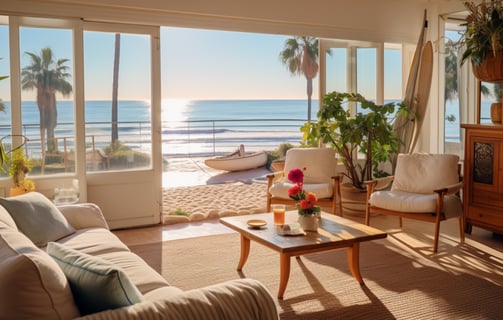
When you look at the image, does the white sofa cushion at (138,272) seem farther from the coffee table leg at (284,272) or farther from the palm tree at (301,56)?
the palm tree at (301,56)

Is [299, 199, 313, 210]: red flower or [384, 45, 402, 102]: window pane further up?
[384, 45, 402, 102]: window pane

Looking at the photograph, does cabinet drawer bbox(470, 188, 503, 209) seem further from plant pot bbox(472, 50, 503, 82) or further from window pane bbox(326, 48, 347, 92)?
window pane bbox(326, 48, 347, 92)

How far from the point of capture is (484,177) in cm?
531

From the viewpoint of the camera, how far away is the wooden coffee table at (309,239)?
11.8ft

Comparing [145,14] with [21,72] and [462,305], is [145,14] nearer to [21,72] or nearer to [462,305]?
[21,72]

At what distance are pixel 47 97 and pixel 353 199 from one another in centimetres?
360

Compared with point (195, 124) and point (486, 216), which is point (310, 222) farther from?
point (195, 124)

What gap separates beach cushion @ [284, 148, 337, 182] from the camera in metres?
6.13

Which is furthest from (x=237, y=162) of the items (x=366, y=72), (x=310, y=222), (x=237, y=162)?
(x=310, y=222)

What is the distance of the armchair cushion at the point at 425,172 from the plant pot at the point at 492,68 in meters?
0.83

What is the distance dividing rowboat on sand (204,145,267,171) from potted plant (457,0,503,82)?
8119mm

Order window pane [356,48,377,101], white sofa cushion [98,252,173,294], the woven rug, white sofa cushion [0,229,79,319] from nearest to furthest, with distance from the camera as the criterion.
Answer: white sofa cushion [0,229,79,319] → white sofa cushion [98,252,173,294] → the woven rug → window pane [356,48,377,101]

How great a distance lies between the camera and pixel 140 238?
5402mm

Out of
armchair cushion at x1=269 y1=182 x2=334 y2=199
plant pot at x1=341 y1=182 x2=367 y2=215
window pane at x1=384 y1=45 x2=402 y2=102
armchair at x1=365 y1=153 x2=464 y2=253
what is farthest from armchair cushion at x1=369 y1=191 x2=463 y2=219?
window pane at x1=384 y1=45 x2=402 y2=102
